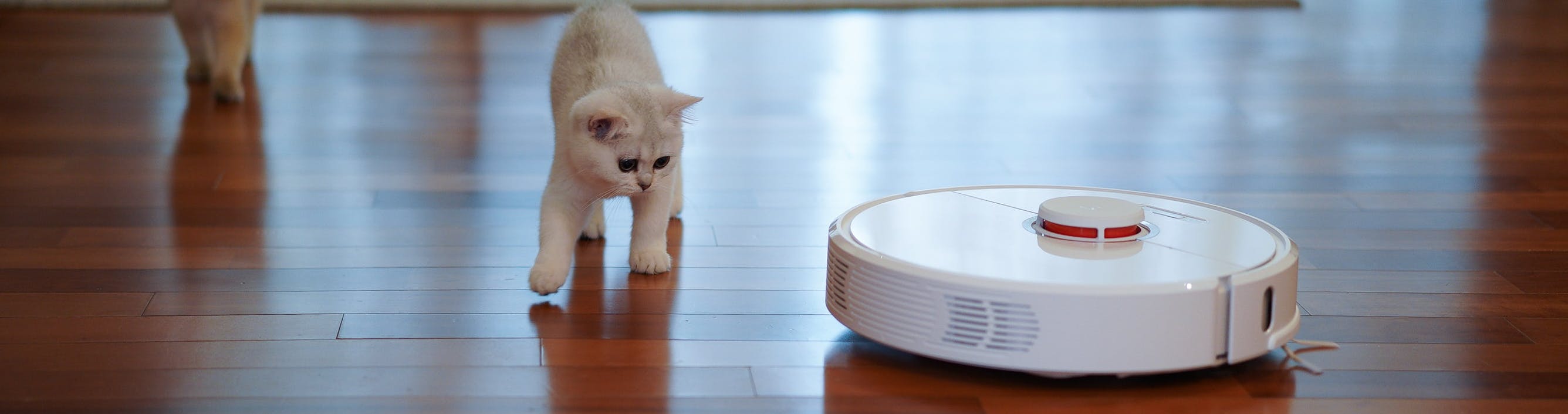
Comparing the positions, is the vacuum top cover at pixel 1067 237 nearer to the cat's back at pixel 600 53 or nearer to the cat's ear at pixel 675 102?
the cat's ear at pixel 675 102

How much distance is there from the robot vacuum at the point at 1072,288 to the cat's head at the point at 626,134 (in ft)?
0.94

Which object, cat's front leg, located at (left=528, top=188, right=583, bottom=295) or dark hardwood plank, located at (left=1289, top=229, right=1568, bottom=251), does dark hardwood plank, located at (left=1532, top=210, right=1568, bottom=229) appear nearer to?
dark hardwood plank, located at (left=1289, top=229, right=1568, bottom=251)

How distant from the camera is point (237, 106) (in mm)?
3752

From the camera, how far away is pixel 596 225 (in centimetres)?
242

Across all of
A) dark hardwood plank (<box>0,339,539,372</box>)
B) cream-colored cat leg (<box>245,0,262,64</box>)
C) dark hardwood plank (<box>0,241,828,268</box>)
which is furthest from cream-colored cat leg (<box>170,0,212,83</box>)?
dark hardwood plank (<box>0,339,539,372</box>)

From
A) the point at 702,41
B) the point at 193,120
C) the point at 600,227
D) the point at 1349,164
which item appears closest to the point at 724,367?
the point at 600,227

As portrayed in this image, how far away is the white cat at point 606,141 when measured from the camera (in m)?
1.93

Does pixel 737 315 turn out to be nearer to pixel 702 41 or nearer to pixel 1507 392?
pixel 1507 392

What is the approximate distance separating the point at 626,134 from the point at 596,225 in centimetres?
53

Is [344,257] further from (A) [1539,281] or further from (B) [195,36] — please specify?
(B) [195,36]

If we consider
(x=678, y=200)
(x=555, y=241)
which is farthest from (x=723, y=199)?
(x=555, y=241)

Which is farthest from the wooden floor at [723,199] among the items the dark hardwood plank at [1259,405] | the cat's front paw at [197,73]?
the cat's front paw at [197,73]

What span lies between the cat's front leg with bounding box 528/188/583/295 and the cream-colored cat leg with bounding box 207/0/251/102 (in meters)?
2.04

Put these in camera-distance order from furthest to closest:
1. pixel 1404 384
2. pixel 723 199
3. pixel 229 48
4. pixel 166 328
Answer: pixel 229 48 < pixel 723 199 < pixel 166 328 < pixel 1404 384
